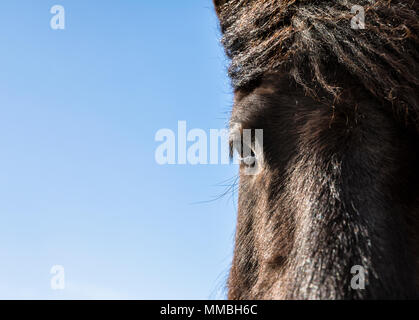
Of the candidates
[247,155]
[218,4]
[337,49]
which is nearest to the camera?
[337,49]

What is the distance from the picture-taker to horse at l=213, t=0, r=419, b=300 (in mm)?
1913

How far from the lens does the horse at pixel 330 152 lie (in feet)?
6.28

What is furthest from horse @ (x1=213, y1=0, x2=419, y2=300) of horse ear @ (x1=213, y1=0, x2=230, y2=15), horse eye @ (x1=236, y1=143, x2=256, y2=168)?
horse ear @ (x1=213, y1=0, x2=230, y2=15)

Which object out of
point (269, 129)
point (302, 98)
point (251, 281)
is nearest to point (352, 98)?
point (302, 98)

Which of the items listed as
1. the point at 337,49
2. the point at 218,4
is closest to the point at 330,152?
the point at 337,49

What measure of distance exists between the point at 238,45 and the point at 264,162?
0.93 metres

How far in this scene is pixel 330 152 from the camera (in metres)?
2.23

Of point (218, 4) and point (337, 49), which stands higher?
point (218, 4)

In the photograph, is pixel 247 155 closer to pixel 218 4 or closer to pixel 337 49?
pixel 337 49

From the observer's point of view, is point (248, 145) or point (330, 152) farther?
point (248, 145)

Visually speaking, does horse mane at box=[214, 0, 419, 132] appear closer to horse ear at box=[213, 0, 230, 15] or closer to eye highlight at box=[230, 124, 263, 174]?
eye highlight at box=[230, 124, 263, 174]

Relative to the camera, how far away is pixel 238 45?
310 cm

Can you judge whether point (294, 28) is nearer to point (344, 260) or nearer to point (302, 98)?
point (302, 98)

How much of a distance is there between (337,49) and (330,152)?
2.02 feet
